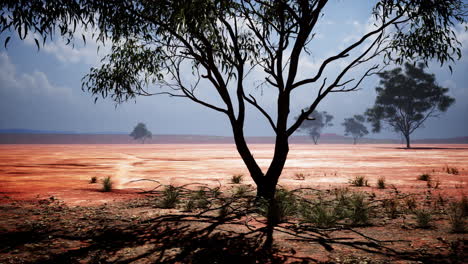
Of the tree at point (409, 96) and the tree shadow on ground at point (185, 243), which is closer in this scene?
the tree shadow on ground at point (185, 243)

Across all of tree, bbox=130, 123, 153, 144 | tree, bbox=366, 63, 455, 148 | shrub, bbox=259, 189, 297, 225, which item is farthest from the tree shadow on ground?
tree, bbox=130, 123, 153, 144

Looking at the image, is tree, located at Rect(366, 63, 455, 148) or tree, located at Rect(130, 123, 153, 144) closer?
tree, located at Rect(366, 63, 455, 148)

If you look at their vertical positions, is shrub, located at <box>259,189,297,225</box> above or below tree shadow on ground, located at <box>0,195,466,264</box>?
above

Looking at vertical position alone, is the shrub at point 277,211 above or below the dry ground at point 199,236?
above

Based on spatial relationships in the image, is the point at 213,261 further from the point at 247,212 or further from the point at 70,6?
the point at 70,6

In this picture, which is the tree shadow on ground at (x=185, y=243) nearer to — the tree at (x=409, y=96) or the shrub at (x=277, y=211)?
the shrub at (x=277, y=211)

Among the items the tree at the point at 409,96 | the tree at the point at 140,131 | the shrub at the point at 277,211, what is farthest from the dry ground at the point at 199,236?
the tree at the point at 140,131

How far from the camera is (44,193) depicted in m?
10.4

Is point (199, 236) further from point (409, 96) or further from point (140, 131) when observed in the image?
point (140, 131)

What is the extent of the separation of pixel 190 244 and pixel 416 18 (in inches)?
311

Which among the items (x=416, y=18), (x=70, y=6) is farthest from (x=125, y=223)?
(x=416, y=18)

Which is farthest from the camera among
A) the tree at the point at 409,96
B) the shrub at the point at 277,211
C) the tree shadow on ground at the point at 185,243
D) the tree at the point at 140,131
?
the tree at the point at 140,131

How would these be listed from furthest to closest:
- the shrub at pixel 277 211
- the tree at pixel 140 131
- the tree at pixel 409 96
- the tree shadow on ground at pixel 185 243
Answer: the tree at pixel 140 131 → the tree at pixel 409 96 → the shrub at pixel 277 211 → the tree shadow on ground at pixel 185 243

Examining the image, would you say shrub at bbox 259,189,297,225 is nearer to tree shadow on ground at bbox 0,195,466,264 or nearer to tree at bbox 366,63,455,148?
tree shadow on ground at bbox 0,195,466,264
